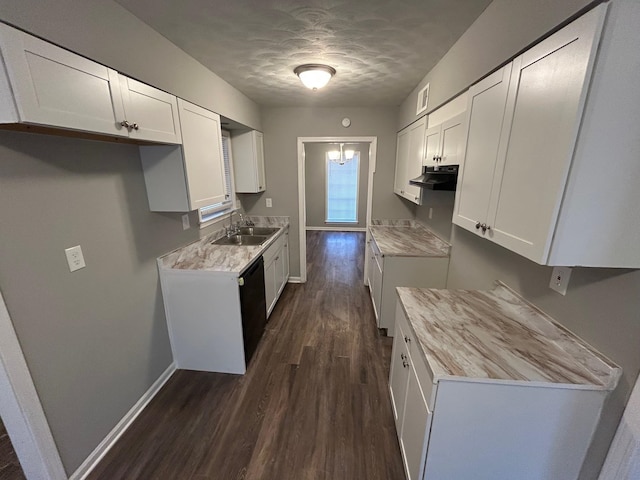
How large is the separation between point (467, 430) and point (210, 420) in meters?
1.64

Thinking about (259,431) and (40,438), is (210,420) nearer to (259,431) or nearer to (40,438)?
(259,431)

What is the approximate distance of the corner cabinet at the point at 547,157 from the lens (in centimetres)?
83

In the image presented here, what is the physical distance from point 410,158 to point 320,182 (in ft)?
15.0

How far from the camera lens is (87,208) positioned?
1470mm

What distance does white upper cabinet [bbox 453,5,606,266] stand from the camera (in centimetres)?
83

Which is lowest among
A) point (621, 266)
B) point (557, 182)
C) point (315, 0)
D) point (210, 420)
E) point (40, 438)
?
point (210, 420)

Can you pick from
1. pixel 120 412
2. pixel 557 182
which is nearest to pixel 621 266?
pixel 557 182

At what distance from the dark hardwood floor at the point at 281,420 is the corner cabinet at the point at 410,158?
1.55m

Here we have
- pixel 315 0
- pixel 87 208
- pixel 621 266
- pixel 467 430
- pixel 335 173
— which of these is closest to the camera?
pixel 621 266

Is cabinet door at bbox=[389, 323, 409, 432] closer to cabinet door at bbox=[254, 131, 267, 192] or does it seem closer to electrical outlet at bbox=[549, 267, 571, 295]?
electrical outlet at bbox=[549, 267, 571, 295]

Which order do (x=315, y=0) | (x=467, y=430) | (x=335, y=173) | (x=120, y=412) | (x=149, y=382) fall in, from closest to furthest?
1. (x=467, y=430)
2. (x=315, y=0)
3. (x=120, y=412)
4. (x=149, y=382)
5. (x=335, y=173)

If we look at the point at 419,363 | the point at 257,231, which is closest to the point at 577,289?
the point at 419,363

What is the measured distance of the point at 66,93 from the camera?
1091 mm

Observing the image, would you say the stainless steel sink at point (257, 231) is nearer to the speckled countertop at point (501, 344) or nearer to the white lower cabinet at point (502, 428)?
the speckled countertop at point (501, 344)
